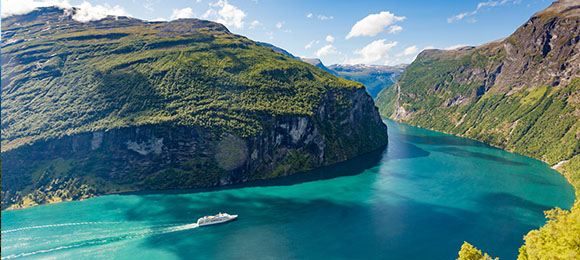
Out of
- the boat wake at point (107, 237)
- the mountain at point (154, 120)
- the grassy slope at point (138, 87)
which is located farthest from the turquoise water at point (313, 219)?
the grassy slope at point (138, 87)

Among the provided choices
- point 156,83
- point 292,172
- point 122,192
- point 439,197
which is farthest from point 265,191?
point 156,83

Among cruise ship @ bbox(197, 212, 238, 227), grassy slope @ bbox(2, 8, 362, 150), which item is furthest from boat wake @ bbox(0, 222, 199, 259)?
grassy slope @ bbox(2, 8, 362, 150)

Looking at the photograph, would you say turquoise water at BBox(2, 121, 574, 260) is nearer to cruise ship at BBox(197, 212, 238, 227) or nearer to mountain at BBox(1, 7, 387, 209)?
cruise ship at BBox(197, 212, 238, 227)

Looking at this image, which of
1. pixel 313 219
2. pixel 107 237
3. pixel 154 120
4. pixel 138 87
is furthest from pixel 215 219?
pixel 138 87

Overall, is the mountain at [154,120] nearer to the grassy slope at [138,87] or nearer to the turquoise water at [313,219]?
the grassy slope at [138,87]

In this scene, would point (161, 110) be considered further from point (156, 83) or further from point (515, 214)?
Result: point (515, 214)

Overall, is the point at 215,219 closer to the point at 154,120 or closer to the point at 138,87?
the point at 154,120
